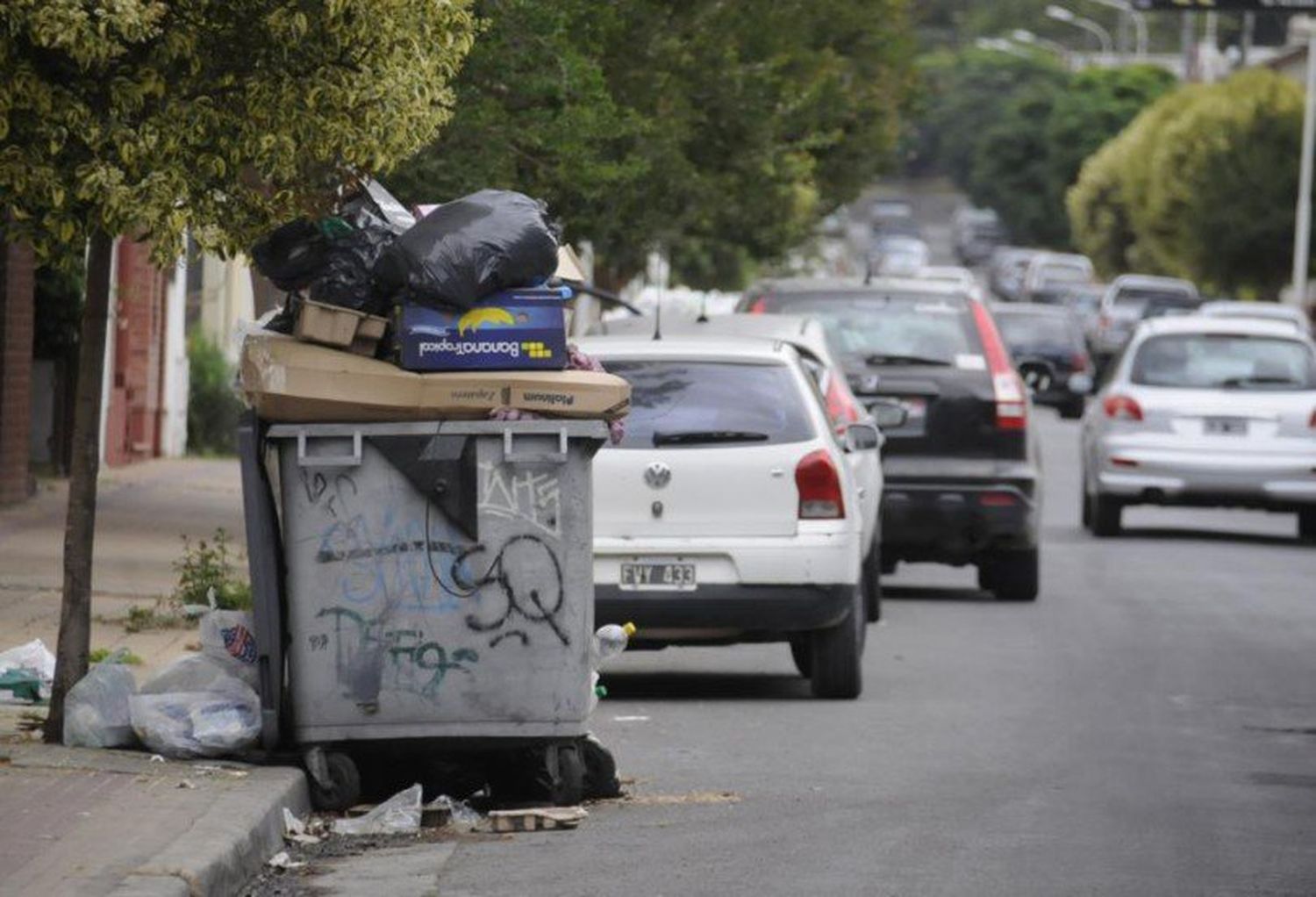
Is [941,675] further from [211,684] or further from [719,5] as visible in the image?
[719,5]

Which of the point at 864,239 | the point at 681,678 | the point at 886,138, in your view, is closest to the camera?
the point at 681,678

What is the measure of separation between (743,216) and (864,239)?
9417cm

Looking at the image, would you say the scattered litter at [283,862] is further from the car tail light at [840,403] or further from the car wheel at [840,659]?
the car tail light at [840,403]

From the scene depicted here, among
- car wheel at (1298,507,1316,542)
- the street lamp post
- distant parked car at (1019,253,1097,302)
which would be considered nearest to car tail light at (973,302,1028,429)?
car wheel at (1298,507,1316,542)

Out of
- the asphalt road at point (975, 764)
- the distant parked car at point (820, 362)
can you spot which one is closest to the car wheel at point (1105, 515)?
the asphalt road at point (975, 764)

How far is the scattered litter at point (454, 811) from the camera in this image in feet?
31.9

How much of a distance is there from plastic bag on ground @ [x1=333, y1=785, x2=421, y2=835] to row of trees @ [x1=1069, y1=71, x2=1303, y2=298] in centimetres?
6089

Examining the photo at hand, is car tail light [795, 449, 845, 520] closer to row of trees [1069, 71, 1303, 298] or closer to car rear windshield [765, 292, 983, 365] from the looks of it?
car rear windshield [765, 292, 983, 365]

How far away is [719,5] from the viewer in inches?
877

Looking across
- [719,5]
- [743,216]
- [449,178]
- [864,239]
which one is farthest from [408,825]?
[864,239]

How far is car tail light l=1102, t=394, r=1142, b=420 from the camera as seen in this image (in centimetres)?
2325

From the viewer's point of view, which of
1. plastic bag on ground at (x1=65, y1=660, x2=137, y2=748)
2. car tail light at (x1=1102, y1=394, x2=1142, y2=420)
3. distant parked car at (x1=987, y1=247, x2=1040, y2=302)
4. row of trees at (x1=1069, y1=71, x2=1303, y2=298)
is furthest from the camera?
distant parked car at (x1=987, y1=247, x2=1040, y2=302)

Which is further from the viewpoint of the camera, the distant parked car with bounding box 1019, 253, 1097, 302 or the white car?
the distant parked car with bounding box 1019, 253, 1097, 302

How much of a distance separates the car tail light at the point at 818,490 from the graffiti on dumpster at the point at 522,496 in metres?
3.03
